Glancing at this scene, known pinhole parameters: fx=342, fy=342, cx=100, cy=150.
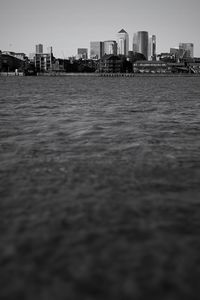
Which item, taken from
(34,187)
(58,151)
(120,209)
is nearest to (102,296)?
(120,209)

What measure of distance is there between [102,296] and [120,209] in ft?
8.53

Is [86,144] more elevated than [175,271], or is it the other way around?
[86,144]

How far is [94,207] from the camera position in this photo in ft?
22.2

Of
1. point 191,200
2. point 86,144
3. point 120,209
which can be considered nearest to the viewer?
point 120,209

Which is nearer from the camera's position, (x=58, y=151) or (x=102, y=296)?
(x=102, y=296)

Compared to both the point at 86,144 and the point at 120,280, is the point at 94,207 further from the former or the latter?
the point at 86,144

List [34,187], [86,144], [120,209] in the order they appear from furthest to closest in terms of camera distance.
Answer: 1. [86,144]
2. [34,187]
3. [120,209]

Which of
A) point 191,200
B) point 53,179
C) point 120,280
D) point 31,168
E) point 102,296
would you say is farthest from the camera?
point 31,168

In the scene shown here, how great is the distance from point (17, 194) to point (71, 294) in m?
3.56

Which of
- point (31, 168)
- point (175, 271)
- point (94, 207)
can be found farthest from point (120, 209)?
point (31, 168)

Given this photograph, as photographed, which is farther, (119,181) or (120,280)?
(119,181)

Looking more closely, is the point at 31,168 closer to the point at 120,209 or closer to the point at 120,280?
the point at 120,209

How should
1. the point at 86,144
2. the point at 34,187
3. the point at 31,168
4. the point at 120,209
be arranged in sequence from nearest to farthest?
the point at 120,209 < the point at 34,187 < the point at 31,168 < the point at 86,144

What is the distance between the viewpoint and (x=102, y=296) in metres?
4.18
